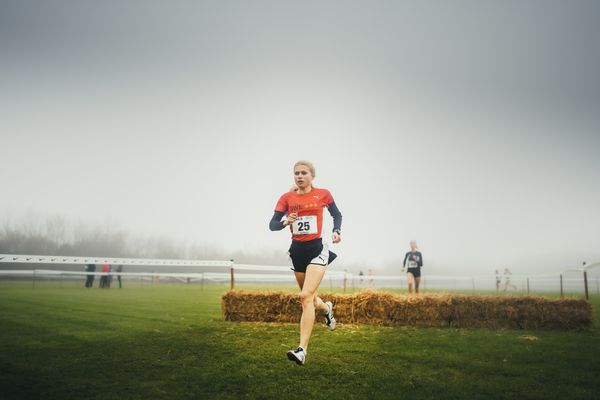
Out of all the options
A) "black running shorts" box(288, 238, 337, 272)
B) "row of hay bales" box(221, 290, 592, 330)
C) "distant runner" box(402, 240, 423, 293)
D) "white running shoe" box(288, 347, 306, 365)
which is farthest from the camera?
"distant runner" box(402, 240, 423, 293)

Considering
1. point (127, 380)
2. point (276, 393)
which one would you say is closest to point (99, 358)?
point (127, 380)

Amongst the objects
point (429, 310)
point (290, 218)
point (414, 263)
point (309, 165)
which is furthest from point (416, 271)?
point (290, 218)

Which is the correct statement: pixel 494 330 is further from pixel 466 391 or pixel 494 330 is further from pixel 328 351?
pixel 466 391

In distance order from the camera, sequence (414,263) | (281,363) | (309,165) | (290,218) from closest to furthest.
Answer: (281,363) < (290,218) < (309,165) < (414,263)

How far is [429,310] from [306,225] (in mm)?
5800

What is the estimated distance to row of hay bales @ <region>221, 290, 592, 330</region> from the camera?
32.5 ft

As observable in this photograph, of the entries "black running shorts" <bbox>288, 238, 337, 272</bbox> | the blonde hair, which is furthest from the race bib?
the blonde hair

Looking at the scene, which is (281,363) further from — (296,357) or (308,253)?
(308,253)

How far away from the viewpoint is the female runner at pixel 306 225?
19.5ft

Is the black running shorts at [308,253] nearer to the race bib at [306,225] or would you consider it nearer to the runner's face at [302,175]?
the race bib at [306,225]

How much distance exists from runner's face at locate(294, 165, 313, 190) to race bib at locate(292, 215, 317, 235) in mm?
521

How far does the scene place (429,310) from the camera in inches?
404

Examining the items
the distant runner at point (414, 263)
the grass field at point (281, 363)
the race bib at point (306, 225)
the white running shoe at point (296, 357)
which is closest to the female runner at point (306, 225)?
the race bib at point (306, 225)

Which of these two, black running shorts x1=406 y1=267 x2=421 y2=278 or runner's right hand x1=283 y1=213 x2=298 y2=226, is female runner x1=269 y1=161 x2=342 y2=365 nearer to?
runner's right hand x1=283 y1=213 x2=298 y2=226
